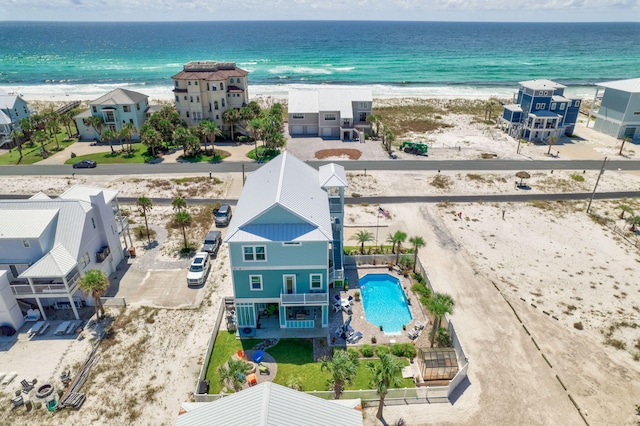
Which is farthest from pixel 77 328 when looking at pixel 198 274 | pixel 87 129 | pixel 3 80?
pixel 3 80

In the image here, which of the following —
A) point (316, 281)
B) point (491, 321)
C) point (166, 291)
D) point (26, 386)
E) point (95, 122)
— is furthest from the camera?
point (95, 122)

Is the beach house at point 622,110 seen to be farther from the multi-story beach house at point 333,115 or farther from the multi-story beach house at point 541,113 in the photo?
the multi-story beach house at point 333,115

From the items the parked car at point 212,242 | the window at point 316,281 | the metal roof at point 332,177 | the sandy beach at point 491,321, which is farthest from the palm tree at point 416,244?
the parked car at point 212,242

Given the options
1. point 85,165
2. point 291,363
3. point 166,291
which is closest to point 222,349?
point 291,363

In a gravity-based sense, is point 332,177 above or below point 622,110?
above

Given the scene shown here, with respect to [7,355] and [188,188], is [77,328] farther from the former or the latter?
[188,188]

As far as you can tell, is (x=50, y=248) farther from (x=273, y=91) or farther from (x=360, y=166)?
(x=273, y=91)
